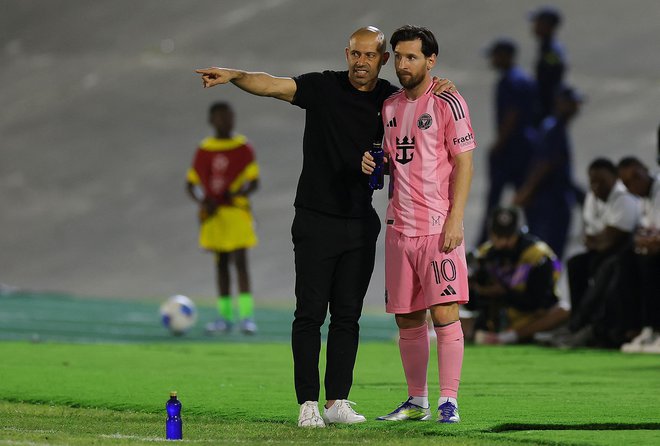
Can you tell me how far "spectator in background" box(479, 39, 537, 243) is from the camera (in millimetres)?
18438

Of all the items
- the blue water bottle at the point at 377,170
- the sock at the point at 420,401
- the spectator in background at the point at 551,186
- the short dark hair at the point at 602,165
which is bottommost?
the sock at the point at 420,401

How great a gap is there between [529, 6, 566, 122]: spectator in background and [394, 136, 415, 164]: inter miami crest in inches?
498

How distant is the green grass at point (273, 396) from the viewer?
5465 millimetres

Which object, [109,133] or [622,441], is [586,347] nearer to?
[622,441]

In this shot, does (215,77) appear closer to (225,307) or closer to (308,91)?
(308,91)

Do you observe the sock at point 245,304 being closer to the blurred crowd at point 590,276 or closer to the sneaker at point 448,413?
the blurred crowd at point 590,276

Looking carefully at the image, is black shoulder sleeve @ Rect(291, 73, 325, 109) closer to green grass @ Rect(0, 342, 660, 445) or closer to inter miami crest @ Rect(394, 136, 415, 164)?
inter miami crest @ Rect(394, 136, 415, 164)

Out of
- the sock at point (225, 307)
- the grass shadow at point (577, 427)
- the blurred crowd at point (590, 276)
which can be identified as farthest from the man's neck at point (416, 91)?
the sock at point (225, 307)

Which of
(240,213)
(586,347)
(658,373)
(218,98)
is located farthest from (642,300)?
(218,98)

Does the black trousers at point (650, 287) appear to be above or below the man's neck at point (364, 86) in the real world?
below

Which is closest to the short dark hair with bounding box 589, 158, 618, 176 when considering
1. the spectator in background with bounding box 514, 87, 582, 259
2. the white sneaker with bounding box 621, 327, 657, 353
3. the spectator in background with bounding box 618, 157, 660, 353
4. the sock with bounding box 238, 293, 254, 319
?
the spectator in background with bounding box 618, 157, 660, 353

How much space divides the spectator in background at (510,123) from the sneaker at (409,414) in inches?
480

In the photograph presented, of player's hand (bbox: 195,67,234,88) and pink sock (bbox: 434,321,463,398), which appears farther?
pink sock (bbox: 434,321,463,398)

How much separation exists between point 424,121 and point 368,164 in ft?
1.04
